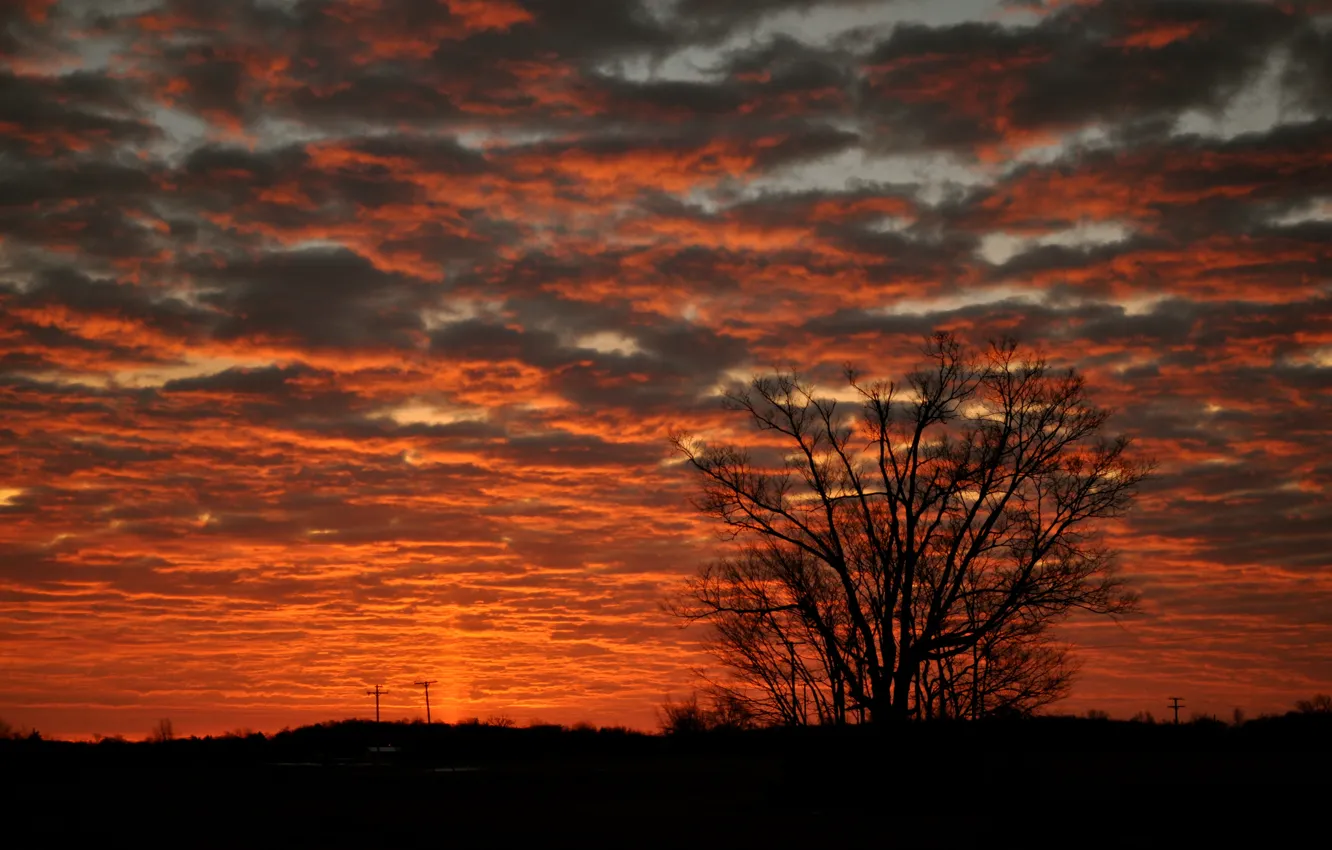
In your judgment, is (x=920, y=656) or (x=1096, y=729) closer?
(x=1096, y=729)

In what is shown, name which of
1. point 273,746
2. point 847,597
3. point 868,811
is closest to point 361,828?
point 868,811

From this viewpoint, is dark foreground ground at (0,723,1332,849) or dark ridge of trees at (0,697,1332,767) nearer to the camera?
dark foreground ground at (0,723,1332,849)

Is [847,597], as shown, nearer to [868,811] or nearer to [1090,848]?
[868,811]

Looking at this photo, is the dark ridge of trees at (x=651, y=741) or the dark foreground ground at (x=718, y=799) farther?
the dark ridge of trees at (x=651, y=741)

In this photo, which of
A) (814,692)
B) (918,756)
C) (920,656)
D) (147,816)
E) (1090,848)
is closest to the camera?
(1090,848)

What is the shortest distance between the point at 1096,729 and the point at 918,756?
56.1 feet

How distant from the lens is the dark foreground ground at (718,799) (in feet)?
59.0

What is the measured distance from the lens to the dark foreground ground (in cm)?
1797

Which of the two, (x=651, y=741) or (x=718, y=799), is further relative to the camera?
(x=651, y=741)

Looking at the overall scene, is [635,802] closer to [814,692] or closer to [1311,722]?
[1311,722]

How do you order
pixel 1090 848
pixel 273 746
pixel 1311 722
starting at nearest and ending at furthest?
pixel 1090 848
pixel 1311 722
pixel 273 746

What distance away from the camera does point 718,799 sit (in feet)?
76.9

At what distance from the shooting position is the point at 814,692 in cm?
4512

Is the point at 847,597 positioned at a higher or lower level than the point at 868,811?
higher
